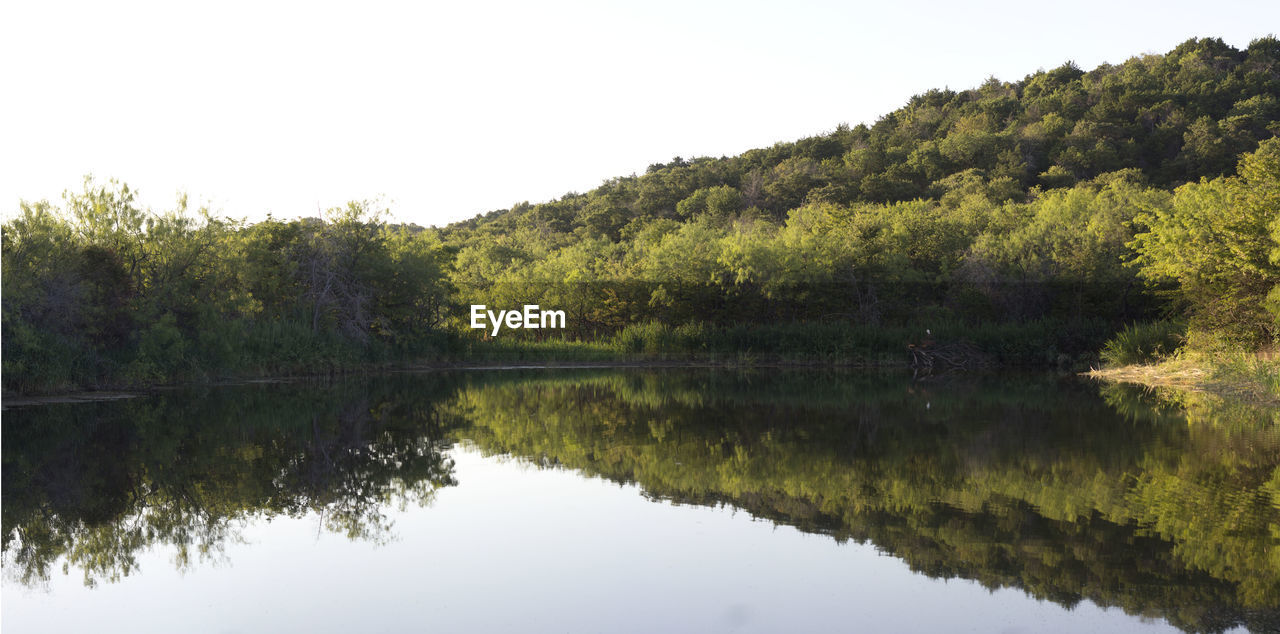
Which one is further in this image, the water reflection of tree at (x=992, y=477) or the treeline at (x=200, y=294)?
the treeline at (x=200, y=294)

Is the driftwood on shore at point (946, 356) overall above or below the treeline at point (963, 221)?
below

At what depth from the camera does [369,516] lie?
9.66 metres

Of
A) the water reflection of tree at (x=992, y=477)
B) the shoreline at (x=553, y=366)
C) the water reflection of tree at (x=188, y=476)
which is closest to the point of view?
the water reflection of tree at (x=992, y=477)

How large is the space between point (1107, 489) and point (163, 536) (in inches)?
390

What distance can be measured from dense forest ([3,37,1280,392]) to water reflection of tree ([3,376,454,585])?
5.97m

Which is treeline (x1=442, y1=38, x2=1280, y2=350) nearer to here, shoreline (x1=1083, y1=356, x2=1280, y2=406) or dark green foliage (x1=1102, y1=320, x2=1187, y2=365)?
dark green foliage (x1=1102, y1=320, x2=1187, y2=365)

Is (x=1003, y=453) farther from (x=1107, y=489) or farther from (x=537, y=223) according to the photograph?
(x=537, y=223)

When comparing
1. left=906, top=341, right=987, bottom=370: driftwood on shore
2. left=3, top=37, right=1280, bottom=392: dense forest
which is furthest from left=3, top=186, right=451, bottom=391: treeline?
left=906, top=341, right=987, bottom=370: driftwood on shore

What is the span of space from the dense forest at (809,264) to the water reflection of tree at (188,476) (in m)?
5.97

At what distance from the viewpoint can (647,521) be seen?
30.7 feet

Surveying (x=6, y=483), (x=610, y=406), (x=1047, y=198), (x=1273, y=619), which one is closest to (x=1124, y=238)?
(x=1047, y=198)

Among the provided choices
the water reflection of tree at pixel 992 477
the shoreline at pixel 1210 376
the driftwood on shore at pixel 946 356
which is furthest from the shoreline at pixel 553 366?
the water reflection of tree at pixel 992 477

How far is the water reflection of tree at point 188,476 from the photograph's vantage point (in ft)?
28.2

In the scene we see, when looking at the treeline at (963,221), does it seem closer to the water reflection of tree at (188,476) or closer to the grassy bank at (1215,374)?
the grassy bank at (1215,374)
